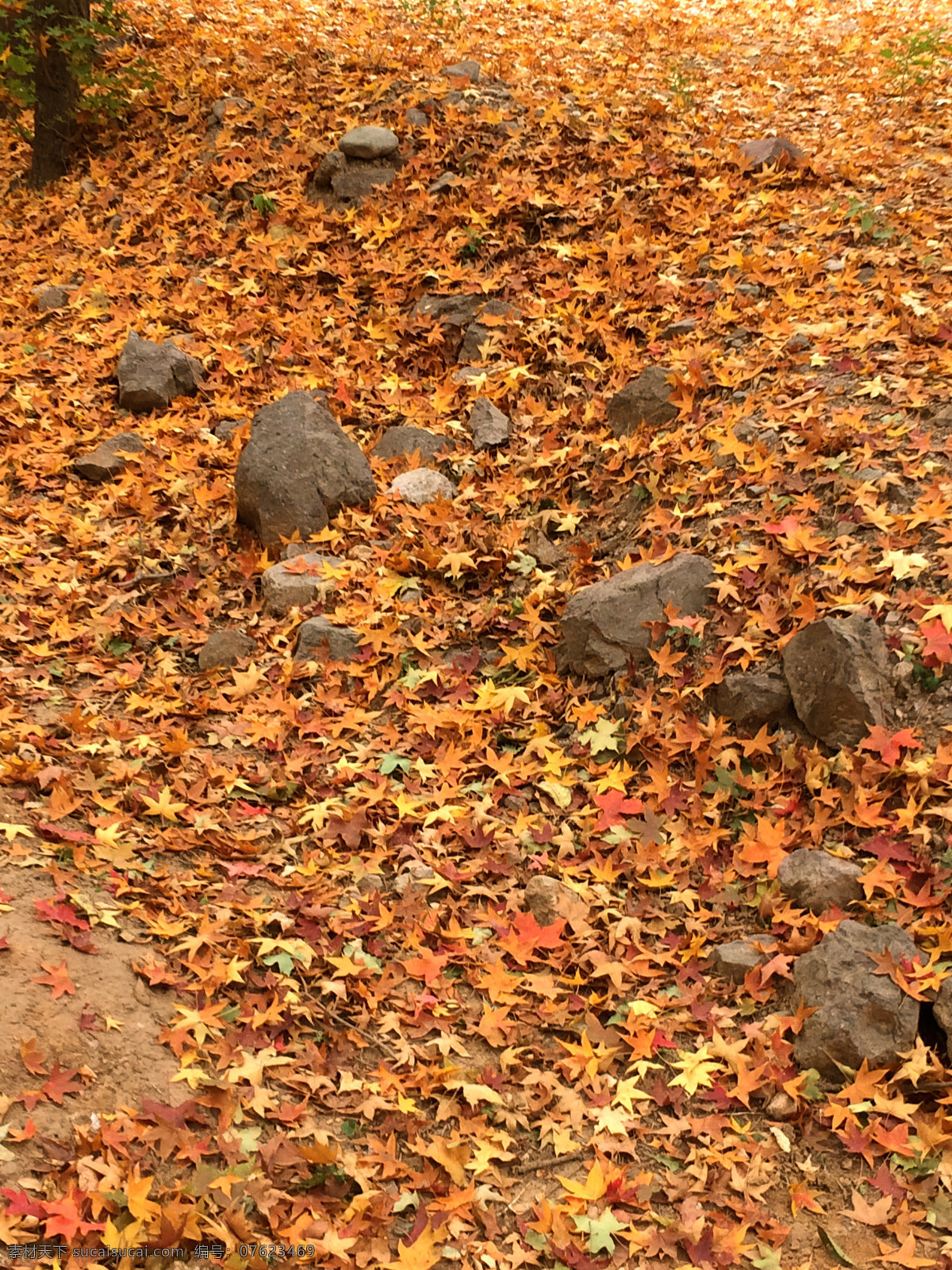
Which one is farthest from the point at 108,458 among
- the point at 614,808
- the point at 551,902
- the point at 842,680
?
the point at 842,680

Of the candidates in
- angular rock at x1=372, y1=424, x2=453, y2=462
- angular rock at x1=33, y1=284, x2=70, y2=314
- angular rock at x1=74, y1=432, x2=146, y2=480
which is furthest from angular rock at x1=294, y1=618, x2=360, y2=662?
angular rock at x1=33, y1=284, x2=70, y2=314

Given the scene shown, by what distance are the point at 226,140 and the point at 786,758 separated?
802 cm

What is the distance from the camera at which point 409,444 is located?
21.2 ft

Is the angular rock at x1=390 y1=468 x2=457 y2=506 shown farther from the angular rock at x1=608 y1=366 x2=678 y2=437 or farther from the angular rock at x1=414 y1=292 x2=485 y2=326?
the angular rock at x1=414 y1=292 x2=485 y2=326

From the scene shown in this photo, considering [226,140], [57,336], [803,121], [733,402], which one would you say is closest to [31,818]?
[733,402]

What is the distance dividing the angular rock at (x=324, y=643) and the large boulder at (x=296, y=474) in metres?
0.89

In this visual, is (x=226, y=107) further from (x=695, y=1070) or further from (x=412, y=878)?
(x=695, y=1070)

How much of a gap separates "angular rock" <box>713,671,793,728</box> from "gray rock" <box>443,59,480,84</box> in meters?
7.29

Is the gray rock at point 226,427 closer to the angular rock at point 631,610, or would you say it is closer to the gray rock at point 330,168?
the gray rock at point 330,168

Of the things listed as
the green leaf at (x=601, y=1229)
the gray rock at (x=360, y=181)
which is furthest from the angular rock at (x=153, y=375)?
the green leaf at (x=601, y=1229)

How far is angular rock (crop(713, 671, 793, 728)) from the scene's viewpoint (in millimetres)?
4352

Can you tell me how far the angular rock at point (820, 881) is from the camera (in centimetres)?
367

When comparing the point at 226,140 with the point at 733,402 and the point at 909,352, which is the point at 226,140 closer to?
the point at 733,402

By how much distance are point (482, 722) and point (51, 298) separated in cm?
599
